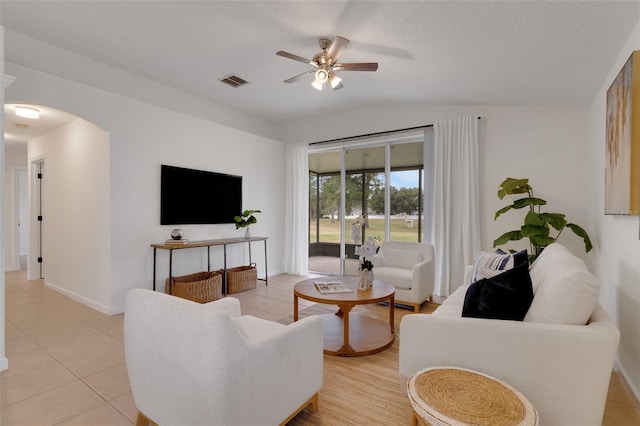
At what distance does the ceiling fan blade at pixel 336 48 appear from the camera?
2611mm

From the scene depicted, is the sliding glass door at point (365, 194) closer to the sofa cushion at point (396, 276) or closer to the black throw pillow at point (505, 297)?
the sofa cushion at point (396, 276)

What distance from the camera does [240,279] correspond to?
472 cm

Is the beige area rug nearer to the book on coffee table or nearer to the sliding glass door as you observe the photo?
the book on coffee table

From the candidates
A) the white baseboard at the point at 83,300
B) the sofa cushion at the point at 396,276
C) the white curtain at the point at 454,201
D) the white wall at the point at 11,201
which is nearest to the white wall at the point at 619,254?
the white curtain at the point at 454,201

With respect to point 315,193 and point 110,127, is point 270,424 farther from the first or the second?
point 315,193

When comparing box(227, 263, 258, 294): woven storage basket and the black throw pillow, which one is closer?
the black throw pillow

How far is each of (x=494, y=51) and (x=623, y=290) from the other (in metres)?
2.21

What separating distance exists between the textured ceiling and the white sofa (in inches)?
74.5

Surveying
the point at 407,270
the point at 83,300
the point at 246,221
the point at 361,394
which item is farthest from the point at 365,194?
the point at 83,300

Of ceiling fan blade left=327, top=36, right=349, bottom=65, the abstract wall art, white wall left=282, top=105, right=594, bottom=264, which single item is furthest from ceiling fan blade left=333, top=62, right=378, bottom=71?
white wall left=282, top=105, right=594, bottom=264

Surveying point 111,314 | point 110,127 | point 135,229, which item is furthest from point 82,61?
point 111,314

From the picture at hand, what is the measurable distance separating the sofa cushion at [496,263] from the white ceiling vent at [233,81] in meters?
3.68

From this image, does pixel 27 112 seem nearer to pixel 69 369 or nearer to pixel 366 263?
pixel 69 369

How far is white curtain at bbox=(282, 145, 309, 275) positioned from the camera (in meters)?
6.01
